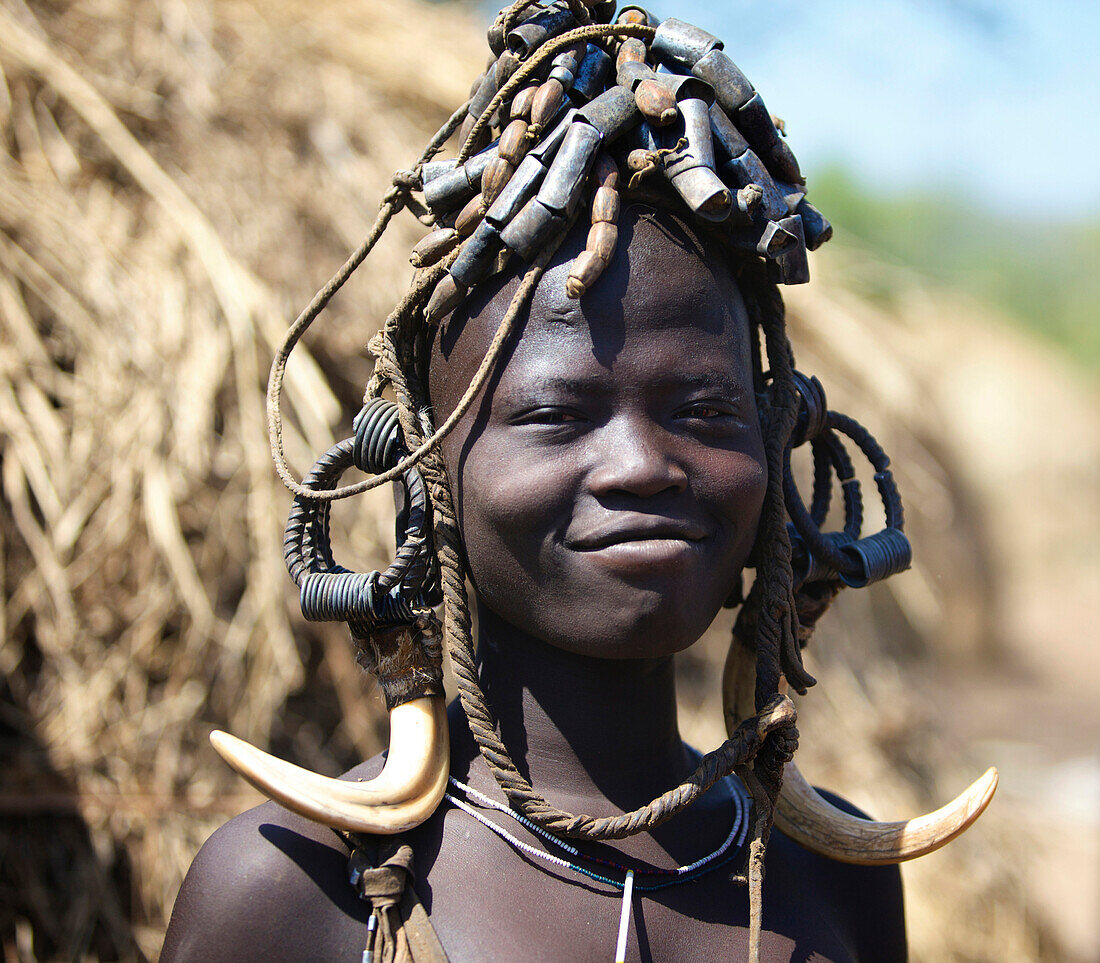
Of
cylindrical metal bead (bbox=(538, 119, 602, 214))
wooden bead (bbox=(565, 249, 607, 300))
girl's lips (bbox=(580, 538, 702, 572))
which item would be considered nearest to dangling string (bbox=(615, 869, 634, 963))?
girl's lips (bbox=(580, 538, 702, 572))

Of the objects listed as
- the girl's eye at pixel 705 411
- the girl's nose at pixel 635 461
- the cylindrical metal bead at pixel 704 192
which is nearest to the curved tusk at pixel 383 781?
the girl's nose at pixel 635 461

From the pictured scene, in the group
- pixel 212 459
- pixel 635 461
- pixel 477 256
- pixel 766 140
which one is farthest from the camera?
pixel 212 459

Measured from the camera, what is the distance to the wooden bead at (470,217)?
1329mm

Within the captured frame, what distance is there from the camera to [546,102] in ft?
4.28

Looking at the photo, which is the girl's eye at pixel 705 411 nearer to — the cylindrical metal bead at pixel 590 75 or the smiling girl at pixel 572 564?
the smiling girl at pixel 572 564

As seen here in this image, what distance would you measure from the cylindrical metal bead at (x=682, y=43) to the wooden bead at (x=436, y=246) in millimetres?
380

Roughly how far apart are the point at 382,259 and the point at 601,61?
2.25m

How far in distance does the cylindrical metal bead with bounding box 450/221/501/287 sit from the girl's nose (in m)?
0.26

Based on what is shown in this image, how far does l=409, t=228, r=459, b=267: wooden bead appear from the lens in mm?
1373

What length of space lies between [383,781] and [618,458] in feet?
1.60

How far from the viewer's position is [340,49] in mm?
4188

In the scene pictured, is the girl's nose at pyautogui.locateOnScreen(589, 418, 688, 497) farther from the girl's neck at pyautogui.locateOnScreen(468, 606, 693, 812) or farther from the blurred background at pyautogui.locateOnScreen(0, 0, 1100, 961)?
the blurred background at pyautogui.locateOnScreen(0, 0, 1100, 961)

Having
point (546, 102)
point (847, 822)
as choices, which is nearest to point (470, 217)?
point (546, 102)

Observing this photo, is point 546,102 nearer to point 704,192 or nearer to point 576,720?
point 704,192
